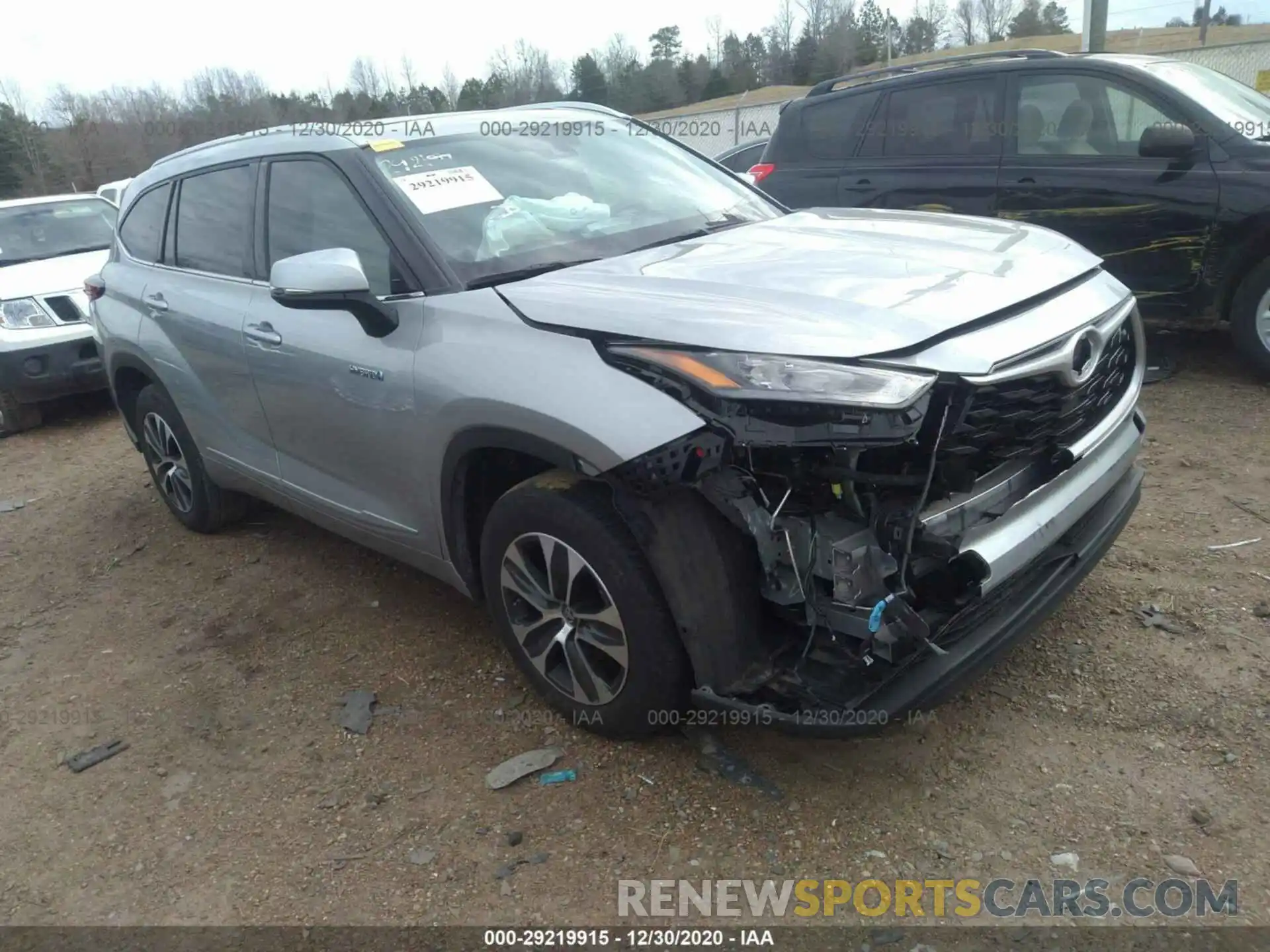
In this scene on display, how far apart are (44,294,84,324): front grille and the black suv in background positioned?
5.38m

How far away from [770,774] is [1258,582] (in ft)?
6.43

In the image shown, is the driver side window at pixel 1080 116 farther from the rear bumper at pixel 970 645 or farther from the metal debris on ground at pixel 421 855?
the metal debris on ground at pixel 421 855

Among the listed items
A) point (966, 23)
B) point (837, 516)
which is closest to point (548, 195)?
point (837, 516)

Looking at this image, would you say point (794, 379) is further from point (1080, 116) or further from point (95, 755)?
point (1080, 116)

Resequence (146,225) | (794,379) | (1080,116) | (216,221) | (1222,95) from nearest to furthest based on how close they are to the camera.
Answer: (794,379) → (216,221) → (146,225) → (1222,95) → (1080,116)

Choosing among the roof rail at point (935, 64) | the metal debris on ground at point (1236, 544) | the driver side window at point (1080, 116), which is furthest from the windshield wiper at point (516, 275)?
the roof rail at point (935, 64)

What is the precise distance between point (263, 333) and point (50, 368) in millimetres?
4837

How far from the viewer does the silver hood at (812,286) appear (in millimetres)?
2195

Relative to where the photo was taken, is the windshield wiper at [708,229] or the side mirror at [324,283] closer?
the side mirror at [324,283]

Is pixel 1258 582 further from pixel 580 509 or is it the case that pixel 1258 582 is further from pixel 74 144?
pixel 74 144

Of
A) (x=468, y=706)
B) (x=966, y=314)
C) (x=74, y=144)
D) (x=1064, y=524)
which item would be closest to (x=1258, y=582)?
(x=1064, y=524)

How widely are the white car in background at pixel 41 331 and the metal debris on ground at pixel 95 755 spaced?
4502 millimetres

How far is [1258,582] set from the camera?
3271 millimetres

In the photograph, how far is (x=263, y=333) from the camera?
346 centimetres
